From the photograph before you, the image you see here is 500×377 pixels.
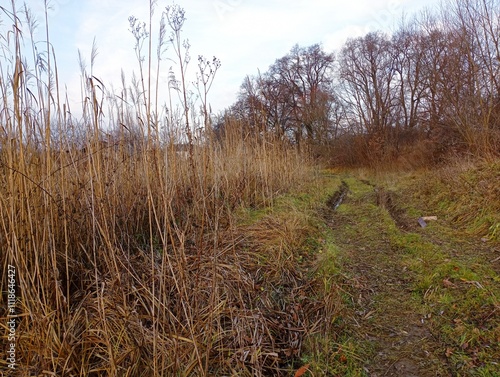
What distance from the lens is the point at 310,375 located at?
5.02 ft

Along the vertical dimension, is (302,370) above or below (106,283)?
below

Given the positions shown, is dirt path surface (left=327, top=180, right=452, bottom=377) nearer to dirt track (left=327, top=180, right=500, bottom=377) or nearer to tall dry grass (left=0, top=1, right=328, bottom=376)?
dirt track (left=327, top=180, right=500, bottom=377)

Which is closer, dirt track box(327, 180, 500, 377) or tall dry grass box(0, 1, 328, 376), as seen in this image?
tall dry grass box(0, 1, 328, 376)

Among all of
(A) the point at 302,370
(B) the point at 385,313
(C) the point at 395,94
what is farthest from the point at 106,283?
(C) the point at 395,94

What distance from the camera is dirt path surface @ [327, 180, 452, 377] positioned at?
65.0 inches

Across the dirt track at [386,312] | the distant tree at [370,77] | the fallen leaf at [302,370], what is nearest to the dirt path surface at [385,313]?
the dirt track at [386,312]

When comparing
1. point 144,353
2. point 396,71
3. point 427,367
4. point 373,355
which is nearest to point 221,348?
point 144,353

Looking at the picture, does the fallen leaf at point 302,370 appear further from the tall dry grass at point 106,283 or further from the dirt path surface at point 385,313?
the dirt path surface at point 385,313

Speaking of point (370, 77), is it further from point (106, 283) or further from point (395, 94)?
point (106, 283)

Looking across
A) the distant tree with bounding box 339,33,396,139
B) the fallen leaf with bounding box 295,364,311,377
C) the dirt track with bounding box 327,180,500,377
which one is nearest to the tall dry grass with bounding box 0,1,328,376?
the fallen leaf with bounding box 295,364,311,377

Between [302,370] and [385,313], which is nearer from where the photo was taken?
[302,370]

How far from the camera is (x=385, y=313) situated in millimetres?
2188

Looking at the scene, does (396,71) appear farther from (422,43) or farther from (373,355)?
(373,355)

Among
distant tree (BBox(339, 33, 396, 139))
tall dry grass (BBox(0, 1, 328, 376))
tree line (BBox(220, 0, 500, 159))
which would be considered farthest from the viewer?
distant tree (BBox(339, 33, 396, 139))
